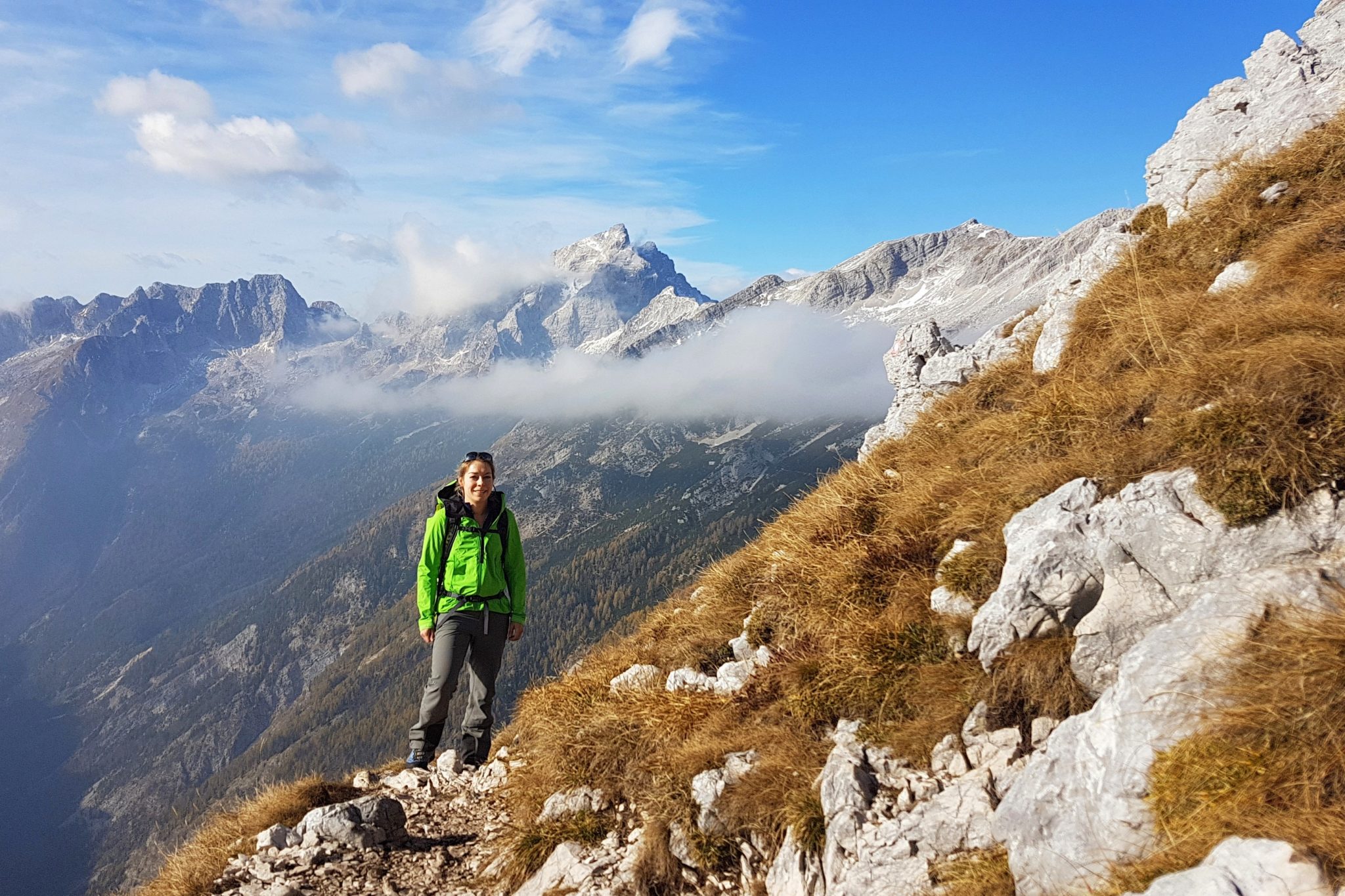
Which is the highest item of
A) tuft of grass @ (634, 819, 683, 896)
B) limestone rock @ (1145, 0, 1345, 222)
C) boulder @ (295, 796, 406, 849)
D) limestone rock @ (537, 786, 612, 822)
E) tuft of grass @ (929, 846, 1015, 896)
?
limestone rock @ (1145, 0, 1345, 222)

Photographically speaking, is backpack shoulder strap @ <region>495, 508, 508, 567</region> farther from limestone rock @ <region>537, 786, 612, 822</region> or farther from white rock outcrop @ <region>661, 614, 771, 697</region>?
limestone rock @ <region>537, 786, 612, 822</region>

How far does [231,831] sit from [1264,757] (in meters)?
11.7

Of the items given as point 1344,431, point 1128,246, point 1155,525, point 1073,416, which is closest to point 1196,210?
point 1128,246

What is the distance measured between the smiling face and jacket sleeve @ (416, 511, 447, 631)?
515 millimetres

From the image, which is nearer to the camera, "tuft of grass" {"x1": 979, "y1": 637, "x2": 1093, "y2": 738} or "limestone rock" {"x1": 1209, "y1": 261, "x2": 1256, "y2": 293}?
"tuft of grass" {"x1": 979, "y1": 637, "x2": 1093, "y2": 738}

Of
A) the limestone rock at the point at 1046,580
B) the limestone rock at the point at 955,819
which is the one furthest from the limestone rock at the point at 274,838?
the limestone rock at the point at 1046,580

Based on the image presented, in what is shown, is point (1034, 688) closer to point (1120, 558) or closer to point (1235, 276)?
point (1120, 558)

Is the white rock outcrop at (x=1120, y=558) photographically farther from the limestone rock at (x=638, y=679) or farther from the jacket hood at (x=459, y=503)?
the jacket hood at (x=459, y=503)

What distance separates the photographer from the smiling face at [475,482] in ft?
36.4

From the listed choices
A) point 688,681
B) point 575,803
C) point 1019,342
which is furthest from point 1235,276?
point 575,803

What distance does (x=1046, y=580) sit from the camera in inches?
250

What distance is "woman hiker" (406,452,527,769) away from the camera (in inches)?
433

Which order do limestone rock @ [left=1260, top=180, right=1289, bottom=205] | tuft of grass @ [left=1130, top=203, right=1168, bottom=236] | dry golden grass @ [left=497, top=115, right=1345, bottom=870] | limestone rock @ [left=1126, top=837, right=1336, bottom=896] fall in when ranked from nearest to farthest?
1. limestone rock @ [left=1126, top=837, right=1336, bottom=896]
2. dry golden grass @ [left=497, top=115, right=1345, bottom=870]
3. limestone rock @ [left=1260, top=180, right=1289, bottom=205]
4. tuft of grass @ [left=1130, top=203, right=1168, bottom=236]

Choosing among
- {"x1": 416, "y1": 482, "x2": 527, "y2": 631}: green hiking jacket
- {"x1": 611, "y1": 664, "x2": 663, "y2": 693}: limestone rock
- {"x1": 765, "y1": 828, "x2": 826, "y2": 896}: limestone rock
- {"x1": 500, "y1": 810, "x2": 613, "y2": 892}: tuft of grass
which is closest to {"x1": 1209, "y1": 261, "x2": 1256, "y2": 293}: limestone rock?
{"x1": 765, "y1": 828, "x2": 826, "y2": 896}: limestone rock
